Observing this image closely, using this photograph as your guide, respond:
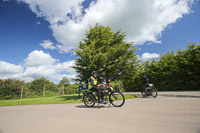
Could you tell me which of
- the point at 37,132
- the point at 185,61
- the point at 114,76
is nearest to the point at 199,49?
the point at 185,61

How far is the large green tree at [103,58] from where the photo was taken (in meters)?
10.8

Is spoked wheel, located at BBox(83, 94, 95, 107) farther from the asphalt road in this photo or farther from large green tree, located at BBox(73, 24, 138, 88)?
large green tree, located at BBox(73, 24, 138, 88)

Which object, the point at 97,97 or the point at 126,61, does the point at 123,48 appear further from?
the point at 97,97

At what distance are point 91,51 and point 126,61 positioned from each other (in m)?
3.94

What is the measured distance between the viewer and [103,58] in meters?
10.7

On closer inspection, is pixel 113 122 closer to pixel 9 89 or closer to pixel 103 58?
pixel 103 58

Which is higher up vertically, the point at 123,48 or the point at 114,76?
the point at 123,48

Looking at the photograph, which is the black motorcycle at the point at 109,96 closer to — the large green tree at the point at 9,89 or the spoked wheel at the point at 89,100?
the spoked wheel at the point at 89,100

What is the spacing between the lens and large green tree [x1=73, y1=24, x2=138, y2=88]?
35.3 feet

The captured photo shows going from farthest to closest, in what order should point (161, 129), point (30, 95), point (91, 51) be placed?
point (30, 95), point (91, 51), point (161, 129)

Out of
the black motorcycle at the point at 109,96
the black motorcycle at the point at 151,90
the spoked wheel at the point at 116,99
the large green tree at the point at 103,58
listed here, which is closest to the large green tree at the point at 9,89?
the large green tree at the point at 103,58

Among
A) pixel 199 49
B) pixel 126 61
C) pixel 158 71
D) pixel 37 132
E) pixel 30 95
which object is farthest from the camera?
pixel 158 71

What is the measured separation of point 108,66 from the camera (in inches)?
442

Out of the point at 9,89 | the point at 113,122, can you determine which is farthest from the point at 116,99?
the point at 9,89
